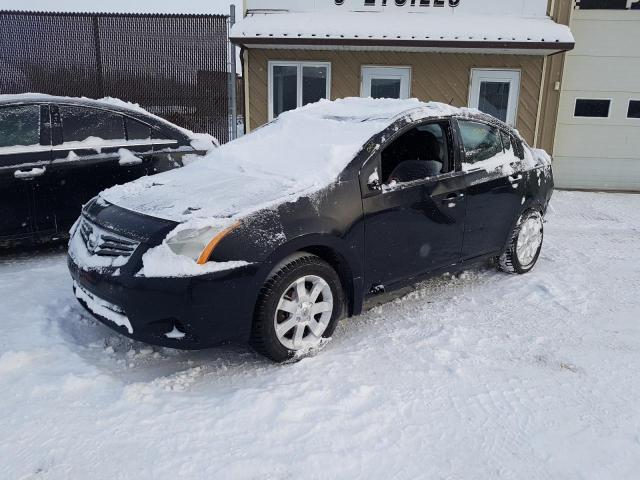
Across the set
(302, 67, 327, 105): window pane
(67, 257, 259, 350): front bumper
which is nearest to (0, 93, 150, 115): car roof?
(67, 257, 259, 350): front bumper

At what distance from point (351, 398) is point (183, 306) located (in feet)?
3.51

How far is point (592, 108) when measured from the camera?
33.7 feet

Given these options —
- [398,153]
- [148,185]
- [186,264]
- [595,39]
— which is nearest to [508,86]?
[595,39]

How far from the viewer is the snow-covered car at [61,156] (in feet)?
15.9

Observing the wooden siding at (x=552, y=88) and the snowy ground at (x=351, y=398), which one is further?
the wooden siding at (x=552, y=88)

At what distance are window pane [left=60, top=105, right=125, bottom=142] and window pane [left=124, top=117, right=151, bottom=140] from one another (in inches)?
2.7

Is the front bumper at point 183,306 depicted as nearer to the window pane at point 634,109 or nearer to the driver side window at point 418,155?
the driver side window at point 418,155

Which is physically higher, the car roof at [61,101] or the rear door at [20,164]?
the car roof at [61,101]

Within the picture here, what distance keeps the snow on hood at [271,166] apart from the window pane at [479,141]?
0.19 metres

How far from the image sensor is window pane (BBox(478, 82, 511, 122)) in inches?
387

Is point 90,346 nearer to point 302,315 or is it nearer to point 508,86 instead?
point 302,315

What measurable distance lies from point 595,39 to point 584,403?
9.06 meters

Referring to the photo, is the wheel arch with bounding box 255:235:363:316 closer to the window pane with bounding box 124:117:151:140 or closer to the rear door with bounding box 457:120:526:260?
the rear door with bounding box 457:120:526:260

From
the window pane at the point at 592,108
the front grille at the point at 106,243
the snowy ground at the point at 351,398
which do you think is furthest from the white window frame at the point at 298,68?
the front grille at the point at 106,243
